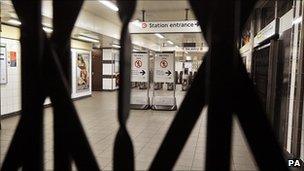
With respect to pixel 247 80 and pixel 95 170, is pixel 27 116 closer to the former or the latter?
pixel 95 170

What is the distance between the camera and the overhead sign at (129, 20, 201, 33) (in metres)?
7.93

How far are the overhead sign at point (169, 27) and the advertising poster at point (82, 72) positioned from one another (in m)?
4.08

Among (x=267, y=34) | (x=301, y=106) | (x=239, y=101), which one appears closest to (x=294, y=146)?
(x=301, y=106)

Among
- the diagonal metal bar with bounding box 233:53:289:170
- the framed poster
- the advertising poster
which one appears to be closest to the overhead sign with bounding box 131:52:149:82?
the advertising poster

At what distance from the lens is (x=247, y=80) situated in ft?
2.13

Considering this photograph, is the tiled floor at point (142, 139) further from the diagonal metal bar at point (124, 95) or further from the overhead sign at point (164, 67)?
the diagonal metal bar at point (124, 95)

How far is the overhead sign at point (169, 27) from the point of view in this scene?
7.93 meters

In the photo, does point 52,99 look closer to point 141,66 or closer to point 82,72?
Result: point 141,66

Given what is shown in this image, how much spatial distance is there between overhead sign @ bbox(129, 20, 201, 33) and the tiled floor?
2479 millimetres

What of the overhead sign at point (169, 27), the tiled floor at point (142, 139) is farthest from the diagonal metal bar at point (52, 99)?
the overhead sign at point (169, 27)

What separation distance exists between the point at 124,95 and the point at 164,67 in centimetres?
911

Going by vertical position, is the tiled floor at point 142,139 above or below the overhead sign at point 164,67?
below

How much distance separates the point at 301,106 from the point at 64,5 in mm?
3897

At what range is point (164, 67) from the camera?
9812 mm
